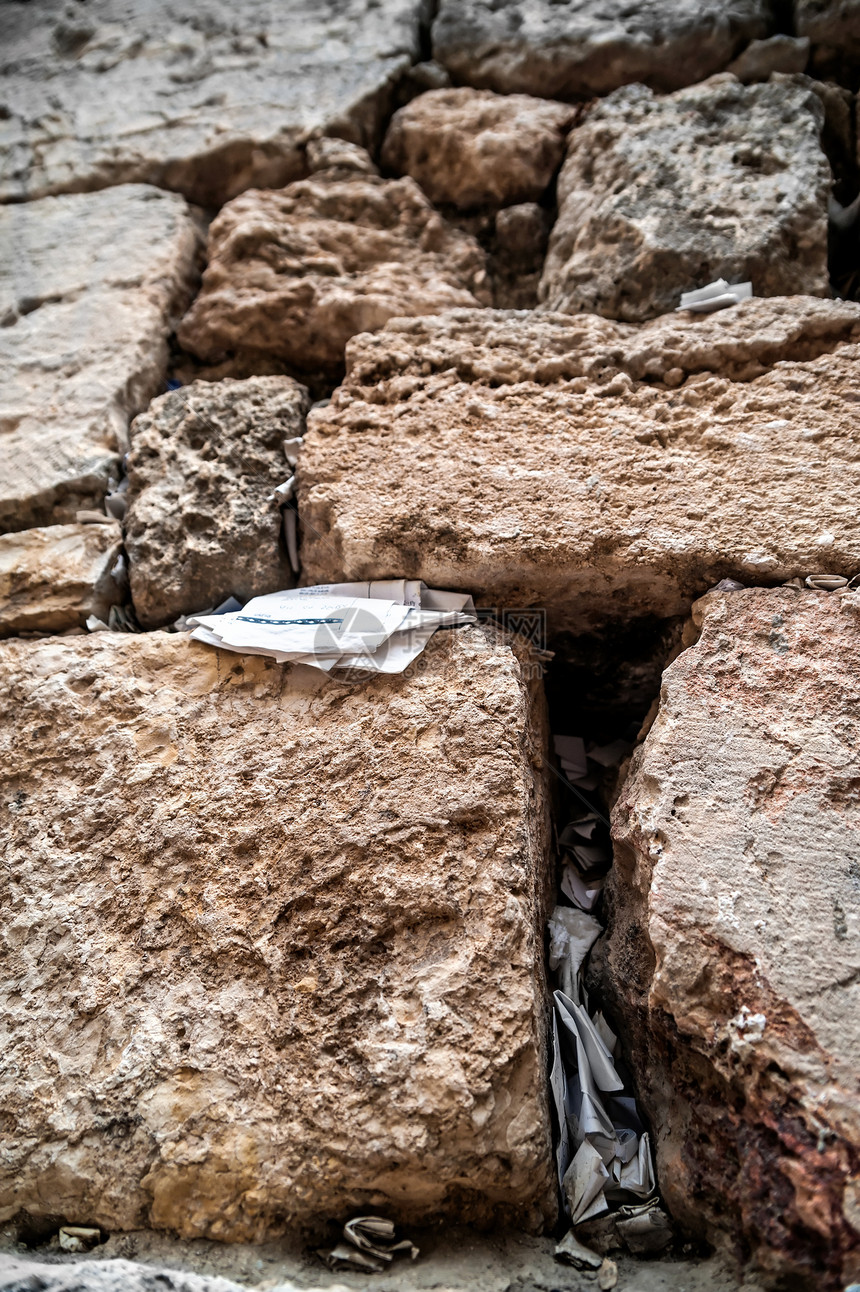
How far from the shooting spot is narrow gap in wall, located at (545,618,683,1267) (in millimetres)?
987

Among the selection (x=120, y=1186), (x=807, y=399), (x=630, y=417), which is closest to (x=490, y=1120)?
(x=120, y=1186)

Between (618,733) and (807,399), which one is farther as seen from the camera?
(618,733)

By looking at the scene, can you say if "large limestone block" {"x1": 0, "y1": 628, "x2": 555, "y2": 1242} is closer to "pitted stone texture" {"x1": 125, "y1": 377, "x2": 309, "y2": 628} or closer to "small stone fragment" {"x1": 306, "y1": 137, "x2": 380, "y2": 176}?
"pitted stone texture" {"x1": 125, "y1": 377, "x2": 309, "y2": 628}

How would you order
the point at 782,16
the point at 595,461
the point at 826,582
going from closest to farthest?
the point at 826,582 → the point at 595,461 → the point at 782,16

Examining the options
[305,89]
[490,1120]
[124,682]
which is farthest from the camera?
[305,89]

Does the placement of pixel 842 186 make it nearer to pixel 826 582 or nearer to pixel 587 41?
pixel 587 41

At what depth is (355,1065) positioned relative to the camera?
3.15 ft

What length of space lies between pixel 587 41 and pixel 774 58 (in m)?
0.45

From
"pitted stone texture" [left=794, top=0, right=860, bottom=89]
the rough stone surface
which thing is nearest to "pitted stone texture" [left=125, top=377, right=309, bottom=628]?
the rough stone surface

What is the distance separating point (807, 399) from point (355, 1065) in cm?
127

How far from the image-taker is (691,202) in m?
1.61

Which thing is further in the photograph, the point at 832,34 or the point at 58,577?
the point at 832,34

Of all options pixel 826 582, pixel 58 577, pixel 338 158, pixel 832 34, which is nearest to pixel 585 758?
pixel 826 582

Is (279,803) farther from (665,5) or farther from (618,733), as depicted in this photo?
(665,5)
